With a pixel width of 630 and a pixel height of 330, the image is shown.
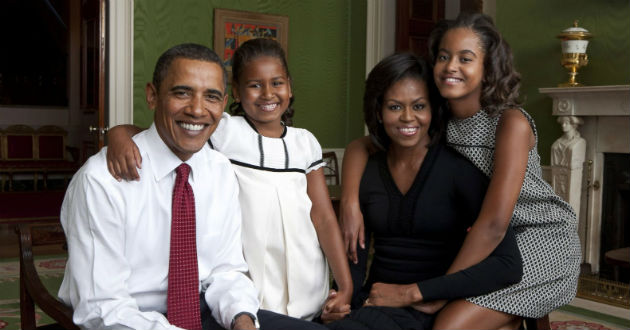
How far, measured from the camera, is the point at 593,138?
16.4ft

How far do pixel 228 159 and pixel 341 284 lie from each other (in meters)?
0.50

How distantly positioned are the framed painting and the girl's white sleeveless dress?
4.15 meters

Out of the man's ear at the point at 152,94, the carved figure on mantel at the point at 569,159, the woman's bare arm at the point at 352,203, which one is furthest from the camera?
the carved figure on mantel at the point at 569,159

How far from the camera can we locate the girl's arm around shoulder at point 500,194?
5.67 ft

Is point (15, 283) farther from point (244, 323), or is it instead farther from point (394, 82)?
point (394, 82)

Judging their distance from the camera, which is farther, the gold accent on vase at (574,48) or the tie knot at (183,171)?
the gold accent on vase at (574,48)

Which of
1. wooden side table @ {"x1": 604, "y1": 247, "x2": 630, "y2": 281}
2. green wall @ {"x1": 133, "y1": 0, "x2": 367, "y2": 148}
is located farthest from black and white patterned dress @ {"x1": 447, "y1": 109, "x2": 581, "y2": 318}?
green wall @ {"x1": 133, "y1": 0, "x2": 367, "y2": 148}

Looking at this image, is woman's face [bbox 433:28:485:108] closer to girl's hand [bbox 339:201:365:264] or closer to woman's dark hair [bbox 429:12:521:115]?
woman's dark hair [bbox 429:12:521:115]

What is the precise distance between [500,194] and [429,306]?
1.24 feet

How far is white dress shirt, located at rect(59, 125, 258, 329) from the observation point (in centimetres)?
150

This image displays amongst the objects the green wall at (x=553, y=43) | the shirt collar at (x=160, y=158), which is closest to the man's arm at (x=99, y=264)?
the shirt collar at (x=160, y=158)

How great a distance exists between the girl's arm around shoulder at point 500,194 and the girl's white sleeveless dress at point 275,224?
16.6 inches

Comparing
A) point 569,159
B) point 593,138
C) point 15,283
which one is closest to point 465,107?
point 569,159

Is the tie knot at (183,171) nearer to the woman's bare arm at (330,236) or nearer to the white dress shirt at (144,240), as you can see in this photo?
the white dress shirt at (144,240)
